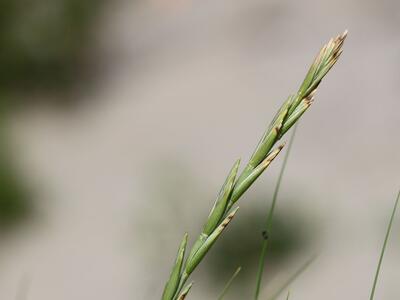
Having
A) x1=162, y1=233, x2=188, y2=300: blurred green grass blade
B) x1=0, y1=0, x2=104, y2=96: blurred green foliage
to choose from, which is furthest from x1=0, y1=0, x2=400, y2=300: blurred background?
x1=162, y1=233, x2=188, y2=300: blurred green grass blade

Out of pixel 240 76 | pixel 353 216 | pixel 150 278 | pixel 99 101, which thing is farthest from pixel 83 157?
pixel 353 216

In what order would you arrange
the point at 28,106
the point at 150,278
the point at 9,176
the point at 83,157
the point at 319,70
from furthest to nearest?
the point at 28,106
the point at 83,157
the point at 9,176
the point at 150,278
the point at 319,70

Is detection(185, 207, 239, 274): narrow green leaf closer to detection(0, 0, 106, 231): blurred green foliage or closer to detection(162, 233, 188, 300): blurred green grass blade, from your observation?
detection(162, 233, 188, 300): blurred green grass blade

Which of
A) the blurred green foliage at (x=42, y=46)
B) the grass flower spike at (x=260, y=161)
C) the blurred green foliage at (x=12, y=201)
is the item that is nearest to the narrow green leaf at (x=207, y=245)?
the grass flower spike at (x=260, y=161)

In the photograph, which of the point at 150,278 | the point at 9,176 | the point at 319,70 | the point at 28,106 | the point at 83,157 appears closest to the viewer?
the point at 319,70

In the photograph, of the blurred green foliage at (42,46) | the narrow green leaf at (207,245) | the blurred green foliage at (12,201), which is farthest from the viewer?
the blurred green foliage at (42,46)

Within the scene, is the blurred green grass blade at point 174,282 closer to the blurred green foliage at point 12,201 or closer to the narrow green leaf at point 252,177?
the narrow green leaf at point 252,177

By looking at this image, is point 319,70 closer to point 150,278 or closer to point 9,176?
point 150,278
